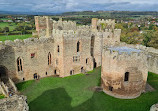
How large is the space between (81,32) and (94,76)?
27.6 feet

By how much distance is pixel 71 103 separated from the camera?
2009 centimetres

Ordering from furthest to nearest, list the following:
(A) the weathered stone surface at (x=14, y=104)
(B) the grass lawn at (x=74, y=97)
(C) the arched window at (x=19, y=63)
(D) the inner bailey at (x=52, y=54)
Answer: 1. (C) the arched window at (x=19, y=63)
2. (D) the inner bailey at (x=52, y=54)
3. (B) the grass lawn at (x=74, y=97)
4. (A) the weathered stone surface at (x=14, y=104)

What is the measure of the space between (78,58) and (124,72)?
10.8m

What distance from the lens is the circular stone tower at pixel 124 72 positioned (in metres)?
19.7

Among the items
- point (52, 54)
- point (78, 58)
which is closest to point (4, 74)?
point (52, 54)

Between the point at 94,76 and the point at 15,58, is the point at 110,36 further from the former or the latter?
the point at 15,58

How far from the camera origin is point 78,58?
28828 mm

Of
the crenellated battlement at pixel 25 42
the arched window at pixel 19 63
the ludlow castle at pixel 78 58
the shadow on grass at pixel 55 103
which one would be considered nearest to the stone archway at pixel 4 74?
the ludlow castle at pixel 78 58

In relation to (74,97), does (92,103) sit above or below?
below

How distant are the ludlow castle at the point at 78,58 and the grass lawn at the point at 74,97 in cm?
133

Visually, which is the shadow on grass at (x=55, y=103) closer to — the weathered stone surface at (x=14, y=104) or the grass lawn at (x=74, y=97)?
the grass lawn at (x=74, y=97)

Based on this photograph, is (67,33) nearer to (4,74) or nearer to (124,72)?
(124,72)

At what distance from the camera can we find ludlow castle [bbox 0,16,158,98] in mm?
20266

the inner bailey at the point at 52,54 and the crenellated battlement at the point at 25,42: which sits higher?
the crenellated battlement at the point at 25,42
